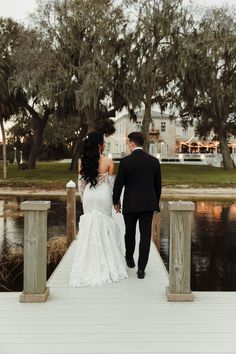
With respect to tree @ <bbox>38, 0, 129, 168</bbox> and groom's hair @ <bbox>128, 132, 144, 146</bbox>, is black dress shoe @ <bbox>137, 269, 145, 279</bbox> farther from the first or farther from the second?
tree @ <bbox>38, 0, 129, 168</bbox>

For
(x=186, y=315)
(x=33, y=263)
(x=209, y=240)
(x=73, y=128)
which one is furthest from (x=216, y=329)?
(x=73, y=128)

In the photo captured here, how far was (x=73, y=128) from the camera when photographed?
2215 inches

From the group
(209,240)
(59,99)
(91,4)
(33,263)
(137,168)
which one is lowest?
(209,240)

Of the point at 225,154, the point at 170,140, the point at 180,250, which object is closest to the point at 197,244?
the point at 180,250

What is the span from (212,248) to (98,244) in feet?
17.3

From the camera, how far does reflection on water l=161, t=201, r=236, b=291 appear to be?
8.18 metres

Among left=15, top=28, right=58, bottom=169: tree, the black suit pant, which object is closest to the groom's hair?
the black suit pant

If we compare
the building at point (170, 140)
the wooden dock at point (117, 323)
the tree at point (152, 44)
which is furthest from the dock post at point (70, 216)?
the building at point (170, 140)

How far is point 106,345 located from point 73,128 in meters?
53.0

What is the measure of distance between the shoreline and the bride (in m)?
15.6

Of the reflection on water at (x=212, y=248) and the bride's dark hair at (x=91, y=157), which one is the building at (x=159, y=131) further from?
the bride's dark hair at (x=91, y=157)

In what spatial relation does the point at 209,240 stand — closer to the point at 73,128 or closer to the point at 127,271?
the point at 127,271

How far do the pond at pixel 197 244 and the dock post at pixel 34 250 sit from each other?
2.35 metres

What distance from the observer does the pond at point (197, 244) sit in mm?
8250
